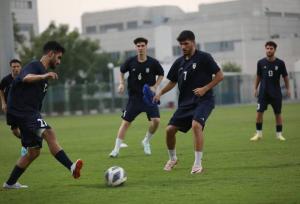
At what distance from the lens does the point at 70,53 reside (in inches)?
2694

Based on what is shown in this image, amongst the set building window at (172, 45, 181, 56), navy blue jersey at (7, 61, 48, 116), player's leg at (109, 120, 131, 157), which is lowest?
building window at (172, 45, 181, 56)

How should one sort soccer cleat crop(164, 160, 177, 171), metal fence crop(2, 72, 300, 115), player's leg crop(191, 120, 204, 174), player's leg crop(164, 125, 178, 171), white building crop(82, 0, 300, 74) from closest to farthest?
player's leg crop(191, 120, 204, 174)
player's leg crop(164, 125, 178, 171)
soccer cleat crop(164, 160, 177, 171)
metal fence crop(2, 72, 300, 115)
white building crop(82, 0, 300, 74)

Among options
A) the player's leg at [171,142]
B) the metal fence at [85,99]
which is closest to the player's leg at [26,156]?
the player's leg at [171,142]

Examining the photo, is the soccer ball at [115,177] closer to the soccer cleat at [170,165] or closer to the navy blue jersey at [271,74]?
the soccer cleat at [170,165]

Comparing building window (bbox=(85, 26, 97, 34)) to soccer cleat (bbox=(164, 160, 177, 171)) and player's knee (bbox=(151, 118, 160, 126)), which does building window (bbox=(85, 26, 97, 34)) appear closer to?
player's knee (bbox=(151, 118, 160, 126))

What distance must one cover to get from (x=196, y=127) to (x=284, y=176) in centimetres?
177

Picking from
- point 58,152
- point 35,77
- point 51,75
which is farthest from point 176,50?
point 51,75

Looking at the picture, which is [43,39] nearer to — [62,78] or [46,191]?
[62,78]

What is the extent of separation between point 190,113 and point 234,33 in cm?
7507

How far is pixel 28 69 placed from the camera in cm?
1093

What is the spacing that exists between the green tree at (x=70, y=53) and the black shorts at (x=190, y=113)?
54854 mm

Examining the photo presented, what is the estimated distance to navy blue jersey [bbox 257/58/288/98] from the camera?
18.9 meters

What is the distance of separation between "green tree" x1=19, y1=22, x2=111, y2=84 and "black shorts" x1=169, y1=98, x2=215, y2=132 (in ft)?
180

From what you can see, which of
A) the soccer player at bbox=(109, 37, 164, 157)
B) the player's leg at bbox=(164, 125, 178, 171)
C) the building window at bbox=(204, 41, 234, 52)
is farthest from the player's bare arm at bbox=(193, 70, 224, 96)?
the building window at bbox=(204, 41, 234, 52)
